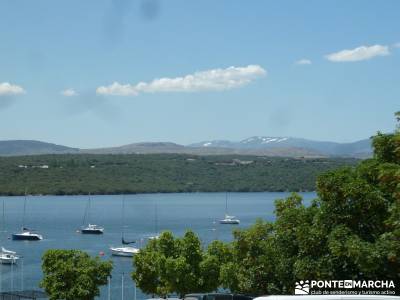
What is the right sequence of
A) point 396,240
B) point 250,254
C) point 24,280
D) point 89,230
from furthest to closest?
1. point 89,230
2. point 24,280
3. point 250,254
4. point 396,240

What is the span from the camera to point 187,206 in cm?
19375

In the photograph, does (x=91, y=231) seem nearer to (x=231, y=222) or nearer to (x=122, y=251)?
(x=231, y=222)

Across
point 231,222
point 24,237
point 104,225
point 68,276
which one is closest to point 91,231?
point 24,237

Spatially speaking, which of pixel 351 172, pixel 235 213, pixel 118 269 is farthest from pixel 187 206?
pixel 351 172

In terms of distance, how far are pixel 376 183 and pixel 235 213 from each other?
503 ft

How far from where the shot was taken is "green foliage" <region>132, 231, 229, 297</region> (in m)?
27.9

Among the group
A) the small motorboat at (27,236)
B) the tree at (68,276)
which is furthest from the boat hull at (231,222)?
the tree at (68,276)

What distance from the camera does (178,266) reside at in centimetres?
2766

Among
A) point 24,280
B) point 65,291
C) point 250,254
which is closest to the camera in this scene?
point 250,254

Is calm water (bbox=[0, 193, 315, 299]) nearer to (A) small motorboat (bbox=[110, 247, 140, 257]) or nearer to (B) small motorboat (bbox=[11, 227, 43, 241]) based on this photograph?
(A) small motorboat (bbox=[110, 247, 140, 257])

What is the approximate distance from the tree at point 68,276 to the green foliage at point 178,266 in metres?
1.89

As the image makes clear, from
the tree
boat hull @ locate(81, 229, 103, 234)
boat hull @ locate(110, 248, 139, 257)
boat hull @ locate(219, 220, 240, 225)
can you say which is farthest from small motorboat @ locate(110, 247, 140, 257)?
the tree

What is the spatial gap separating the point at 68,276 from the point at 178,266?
503 cm

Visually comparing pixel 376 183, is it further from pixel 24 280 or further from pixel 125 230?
pixel 125 230
